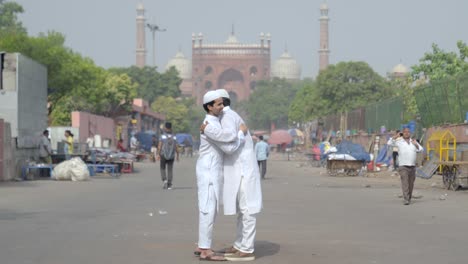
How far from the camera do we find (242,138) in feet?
27.1

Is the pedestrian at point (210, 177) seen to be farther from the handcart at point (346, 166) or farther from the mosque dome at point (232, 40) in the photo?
the mosque dome at point (232, 40)

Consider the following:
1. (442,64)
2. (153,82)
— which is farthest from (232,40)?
(442,64)

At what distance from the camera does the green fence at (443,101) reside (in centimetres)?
2367

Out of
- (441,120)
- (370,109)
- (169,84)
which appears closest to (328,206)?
(441,120)

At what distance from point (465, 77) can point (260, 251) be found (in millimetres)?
16030

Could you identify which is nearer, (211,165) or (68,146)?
(211,165)

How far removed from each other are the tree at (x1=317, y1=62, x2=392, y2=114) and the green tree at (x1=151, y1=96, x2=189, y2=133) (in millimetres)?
26623

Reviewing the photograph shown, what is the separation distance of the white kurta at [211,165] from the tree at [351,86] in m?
59.5

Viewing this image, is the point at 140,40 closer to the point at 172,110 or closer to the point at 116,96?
the point at 172,110

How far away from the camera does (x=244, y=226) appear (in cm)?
820

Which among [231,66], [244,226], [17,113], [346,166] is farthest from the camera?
[231,66]

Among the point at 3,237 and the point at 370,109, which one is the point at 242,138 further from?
the point at 370,109

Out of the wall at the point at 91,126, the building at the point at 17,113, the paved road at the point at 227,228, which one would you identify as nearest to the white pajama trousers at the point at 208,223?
the paved road at the point at 227,228

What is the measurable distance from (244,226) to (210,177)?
51 centimetres
